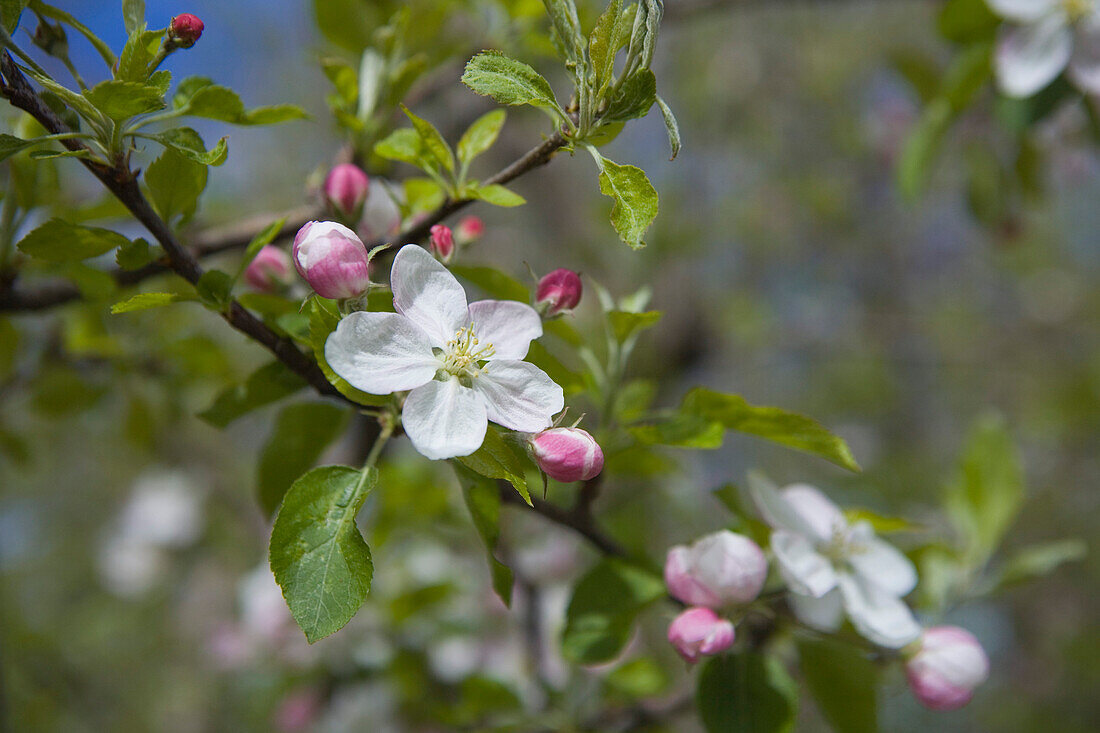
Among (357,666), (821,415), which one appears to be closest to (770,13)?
(821,415)

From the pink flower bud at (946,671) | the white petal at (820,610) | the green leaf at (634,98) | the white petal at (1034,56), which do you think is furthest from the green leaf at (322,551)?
the white petal at (1034,56)

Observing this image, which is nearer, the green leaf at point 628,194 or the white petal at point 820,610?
the green leaf at point 628,194

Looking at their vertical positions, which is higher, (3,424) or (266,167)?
(3,424)

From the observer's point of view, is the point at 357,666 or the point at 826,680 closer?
the point at 826,680

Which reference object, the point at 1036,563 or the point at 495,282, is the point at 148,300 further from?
the point at 1036,563

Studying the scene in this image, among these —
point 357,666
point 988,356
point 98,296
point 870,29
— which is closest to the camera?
point 98,296

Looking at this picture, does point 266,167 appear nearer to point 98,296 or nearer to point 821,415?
point 821,415

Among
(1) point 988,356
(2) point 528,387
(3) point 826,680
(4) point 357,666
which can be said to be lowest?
(1) point 988,356

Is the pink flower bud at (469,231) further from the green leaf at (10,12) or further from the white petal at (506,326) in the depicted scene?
the green leaf at (10,12)
